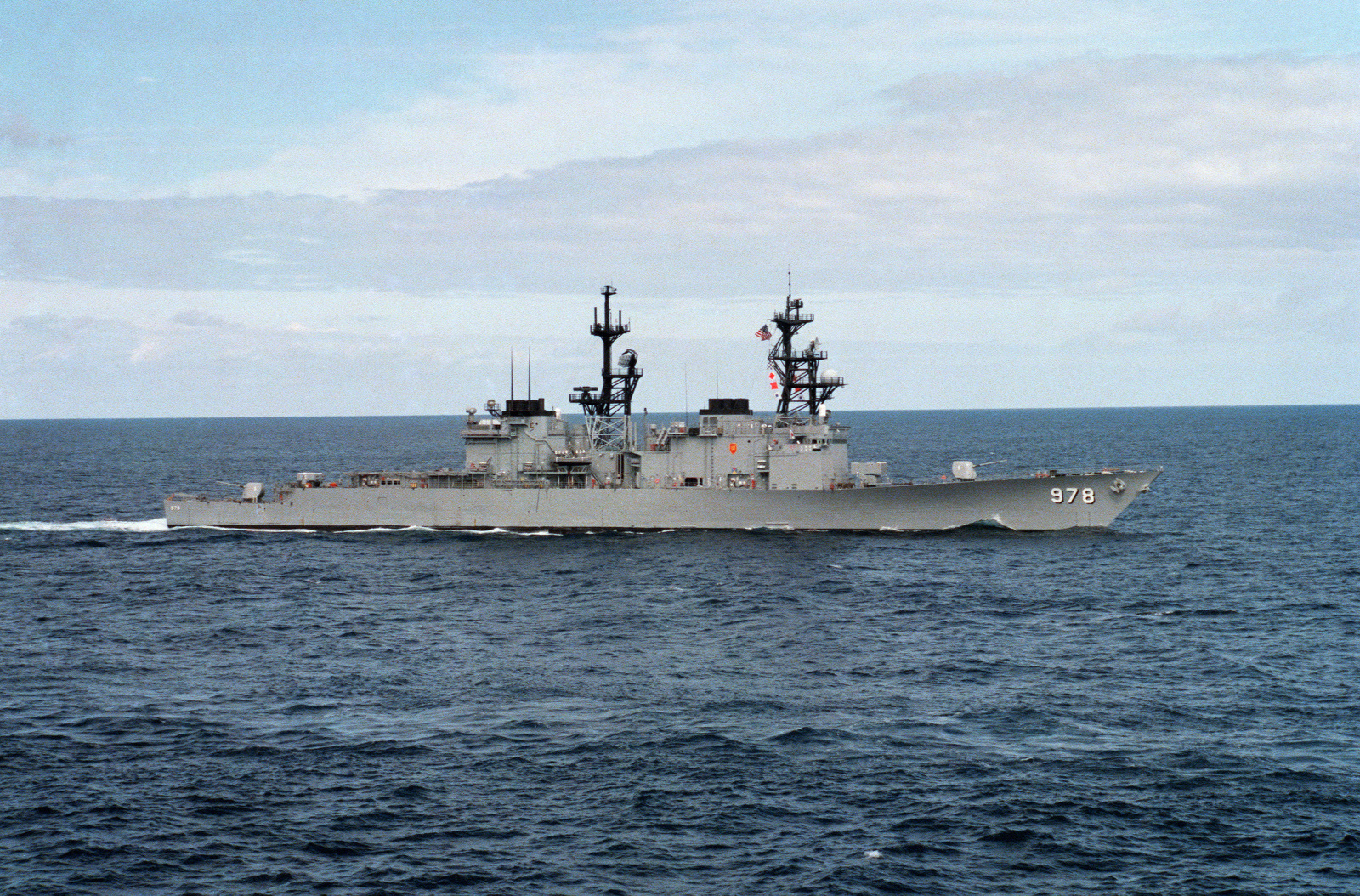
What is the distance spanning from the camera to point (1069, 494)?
188 ft

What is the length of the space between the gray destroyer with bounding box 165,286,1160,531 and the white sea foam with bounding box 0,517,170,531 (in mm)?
1387

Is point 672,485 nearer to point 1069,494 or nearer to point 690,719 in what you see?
point 1069,494

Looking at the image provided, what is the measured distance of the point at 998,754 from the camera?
26328 mm

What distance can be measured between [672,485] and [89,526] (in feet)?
108

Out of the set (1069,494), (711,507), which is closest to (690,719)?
(711,507)

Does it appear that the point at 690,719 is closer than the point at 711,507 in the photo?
Yes

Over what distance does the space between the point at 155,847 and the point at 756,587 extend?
27545 mm

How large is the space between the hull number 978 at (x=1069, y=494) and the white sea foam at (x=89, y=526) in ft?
153

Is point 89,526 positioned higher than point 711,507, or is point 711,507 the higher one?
point 711,507

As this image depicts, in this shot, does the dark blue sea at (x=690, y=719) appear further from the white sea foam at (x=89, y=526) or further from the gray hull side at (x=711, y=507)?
the white sea foam at (x=89, y=526)

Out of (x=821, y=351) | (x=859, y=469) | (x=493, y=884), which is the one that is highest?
(x=821, y=351)

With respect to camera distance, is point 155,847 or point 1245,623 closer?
point 155,847

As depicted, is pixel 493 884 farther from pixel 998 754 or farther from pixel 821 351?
pixel 821 351

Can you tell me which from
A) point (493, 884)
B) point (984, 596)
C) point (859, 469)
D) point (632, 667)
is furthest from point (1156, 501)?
point (493, 884)
